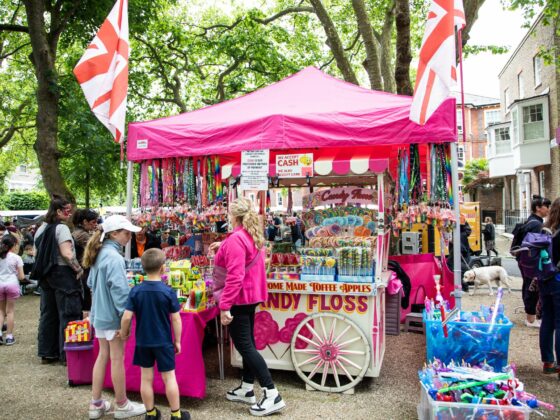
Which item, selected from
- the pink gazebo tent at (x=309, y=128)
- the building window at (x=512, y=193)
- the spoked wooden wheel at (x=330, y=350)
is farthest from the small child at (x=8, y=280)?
the building window at (x=512, y=193)

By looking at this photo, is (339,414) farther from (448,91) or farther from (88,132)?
(88,132)

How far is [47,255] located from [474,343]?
4319mm

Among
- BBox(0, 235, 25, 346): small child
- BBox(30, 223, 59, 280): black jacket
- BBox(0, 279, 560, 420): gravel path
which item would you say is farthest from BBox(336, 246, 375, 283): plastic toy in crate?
BBox(0, 235, 25, 346): small child

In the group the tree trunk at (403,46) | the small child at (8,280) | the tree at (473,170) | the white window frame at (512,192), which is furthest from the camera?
the tree at (473,170)

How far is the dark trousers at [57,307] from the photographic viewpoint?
5000mm

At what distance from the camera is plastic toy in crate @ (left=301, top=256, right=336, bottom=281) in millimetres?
4320

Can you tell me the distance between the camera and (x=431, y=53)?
13.7 ft

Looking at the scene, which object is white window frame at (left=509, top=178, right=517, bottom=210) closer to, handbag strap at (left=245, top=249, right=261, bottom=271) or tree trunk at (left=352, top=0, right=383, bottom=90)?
tree trunk at (left=352, top=0, right=383, bottom=90)

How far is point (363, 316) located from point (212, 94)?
15042 millimetres

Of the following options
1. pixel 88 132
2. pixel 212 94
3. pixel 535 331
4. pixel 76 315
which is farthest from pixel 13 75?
→ pixel 535 331

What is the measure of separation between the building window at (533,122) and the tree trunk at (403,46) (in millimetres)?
16287

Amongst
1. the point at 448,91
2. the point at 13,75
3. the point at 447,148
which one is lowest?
the point at 447,148

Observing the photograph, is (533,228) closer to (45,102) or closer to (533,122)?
(45,102)

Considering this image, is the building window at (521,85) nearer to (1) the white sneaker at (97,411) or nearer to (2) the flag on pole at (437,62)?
(2) the flag on pole at (437,62)
